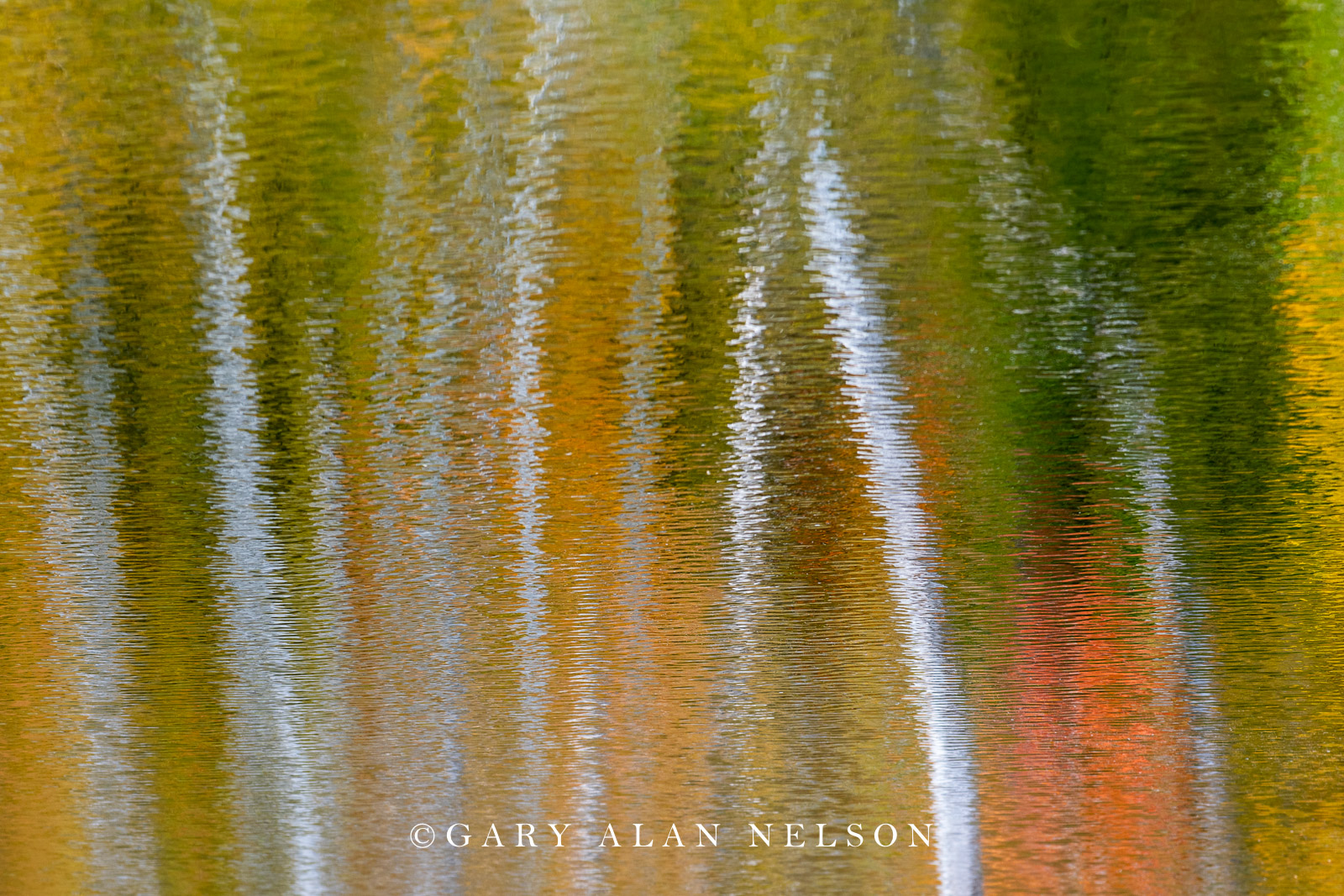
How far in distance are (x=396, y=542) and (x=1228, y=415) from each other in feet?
6.55

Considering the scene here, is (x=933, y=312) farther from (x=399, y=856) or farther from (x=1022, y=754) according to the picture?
(x=399, y=856)

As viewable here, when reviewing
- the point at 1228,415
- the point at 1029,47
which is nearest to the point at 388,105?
the point at 1029,47

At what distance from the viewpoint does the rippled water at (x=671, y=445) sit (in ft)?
7.20

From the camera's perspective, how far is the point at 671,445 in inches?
116

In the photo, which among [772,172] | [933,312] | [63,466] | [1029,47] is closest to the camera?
[1029,47]

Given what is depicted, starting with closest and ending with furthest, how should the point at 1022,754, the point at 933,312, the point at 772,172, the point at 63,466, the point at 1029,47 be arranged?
the point at 1029,47 < the point at 772,172 < the point at 933,312 < the point at 63,466 < the point at 1022,754

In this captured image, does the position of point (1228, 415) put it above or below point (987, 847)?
above

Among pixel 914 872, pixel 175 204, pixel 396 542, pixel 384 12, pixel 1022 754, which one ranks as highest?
pixel 384 12

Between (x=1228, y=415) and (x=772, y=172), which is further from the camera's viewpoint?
(x=1228, y=415)

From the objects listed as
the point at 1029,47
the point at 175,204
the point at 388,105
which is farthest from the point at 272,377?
the point at 1029,47

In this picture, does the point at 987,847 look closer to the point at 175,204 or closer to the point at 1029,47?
the point at 1029,47

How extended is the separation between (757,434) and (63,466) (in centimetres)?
160

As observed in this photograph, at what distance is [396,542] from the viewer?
3244 mm

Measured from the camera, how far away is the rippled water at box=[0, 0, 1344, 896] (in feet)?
7.20
